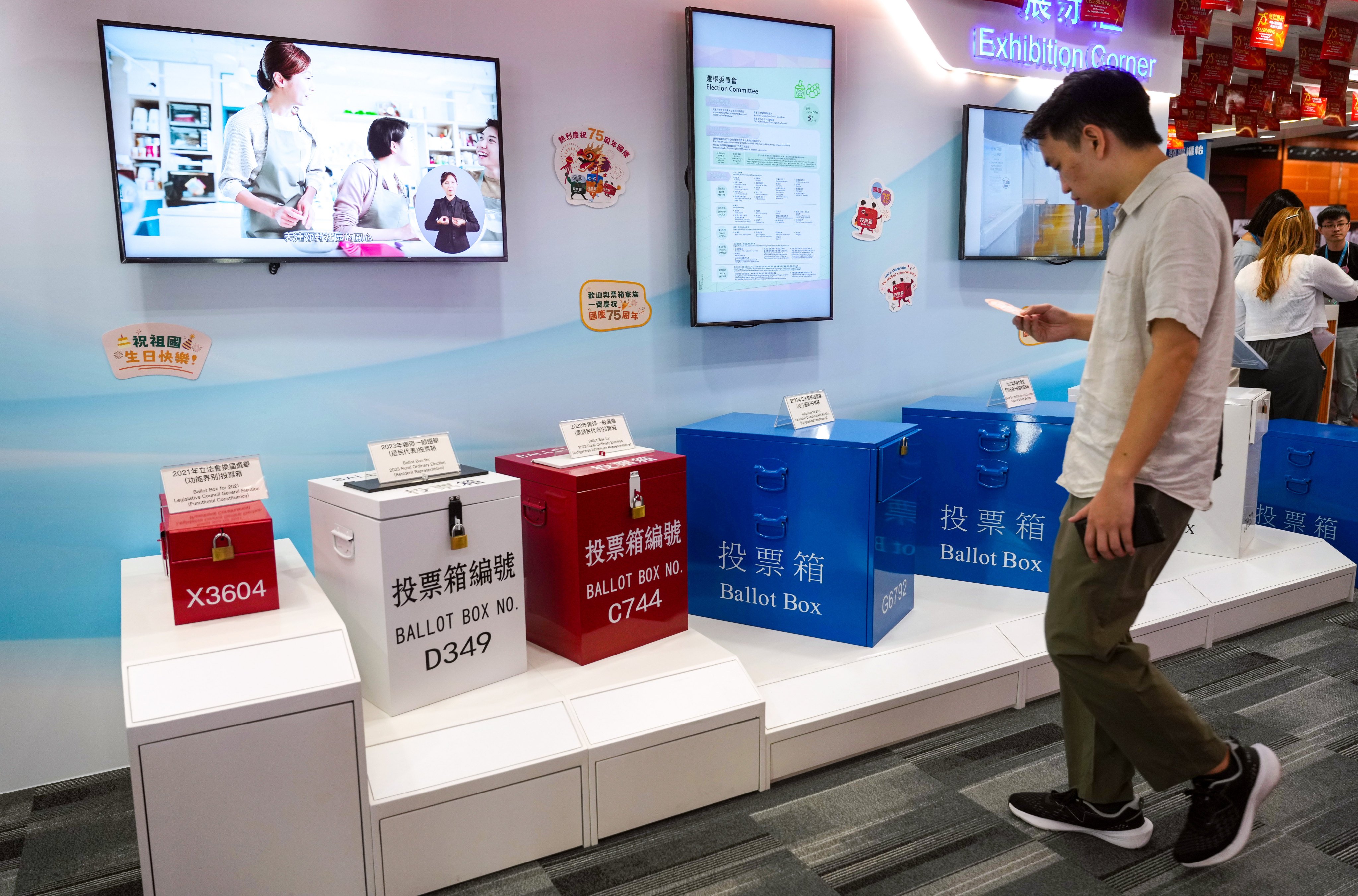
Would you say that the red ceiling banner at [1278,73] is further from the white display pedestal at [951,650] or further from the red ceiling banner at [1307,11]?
the white display pedestal at [951,650]

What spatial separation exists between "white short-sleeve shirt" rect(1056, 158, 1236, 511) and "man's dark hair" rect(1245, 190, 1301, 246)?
3.12 metres

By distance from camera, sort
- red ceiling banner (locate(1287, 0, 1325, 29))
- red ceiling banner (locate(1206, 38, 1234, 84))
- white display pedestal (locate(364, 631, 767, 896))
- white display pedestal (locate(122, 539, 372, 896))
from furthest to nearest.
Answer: red ceiling banner (locate(1206, 38, 1234, 84)), red ceiling banner (locate(1287, 0, 1325, 29)), white display pedestal (locate(364, 631, 767, 896)), white display pedestal (locate(122, 539, 372, 896))

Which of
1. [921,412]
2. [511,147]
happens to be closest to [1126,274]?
[921,412]

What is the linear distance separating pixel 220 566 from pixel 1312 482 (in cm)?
429

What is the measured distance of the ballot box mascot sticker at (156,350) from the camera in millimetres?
2273

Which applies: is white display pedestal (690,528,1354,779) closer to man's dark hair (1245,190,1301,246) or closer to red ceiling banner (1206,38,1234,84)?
man's dark hair (1245,190,1301,246)

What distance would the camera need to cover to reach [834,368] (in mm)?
3457

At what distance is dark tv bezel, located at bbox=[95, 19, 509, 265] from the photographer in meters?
2.11

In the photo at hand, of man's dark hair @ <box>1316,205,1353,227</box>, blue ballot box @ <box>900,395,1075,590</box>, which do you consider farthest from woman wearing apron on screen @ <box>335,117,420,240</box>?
man's dark hair @ <box>1316,205,1353,227</box>

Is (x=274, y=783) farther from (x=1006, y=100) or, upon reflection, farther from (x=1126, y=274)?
(x=1006, y=100)

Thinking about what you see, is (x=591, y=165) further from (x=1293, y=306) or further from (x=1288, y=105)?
(x=1288, y=105)

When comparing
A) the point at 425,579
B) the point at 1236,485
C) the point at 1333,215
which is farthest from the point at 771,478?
the point at 1333,215

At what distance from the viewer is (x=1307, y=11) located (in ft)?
16.0

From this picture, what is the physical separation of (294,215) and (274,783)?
1407 millimetres
